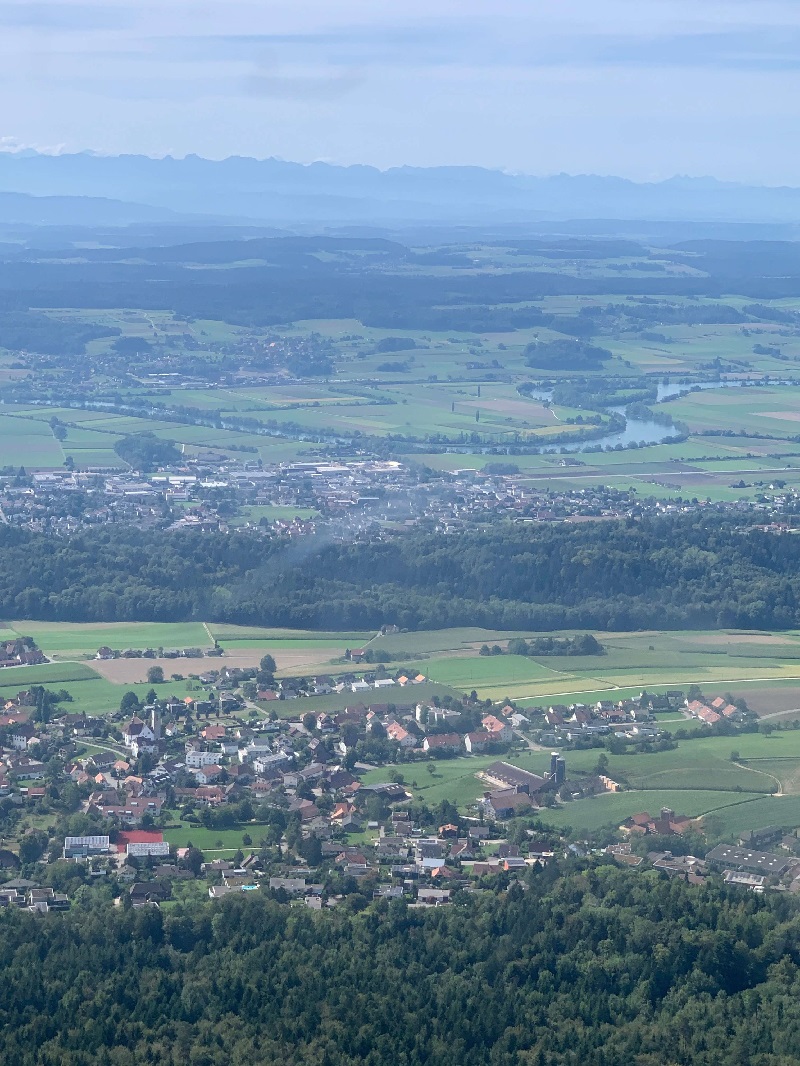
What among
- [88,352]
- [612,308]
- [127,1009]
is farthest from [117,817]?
[612,308]

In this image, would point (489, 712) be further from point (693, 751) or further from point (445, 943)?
point (445, 943)

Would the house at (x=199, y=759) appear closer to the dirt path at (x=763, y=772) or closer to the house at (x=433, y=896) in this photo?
the house at (x=433, y=896)

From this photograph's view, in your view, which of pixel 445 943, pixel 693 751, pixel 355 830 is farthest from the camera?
pixel 693 751

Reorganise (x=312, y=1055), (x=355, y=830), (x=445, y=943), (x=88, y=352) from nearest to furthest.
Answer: (x=312, y=1055) < (x=445, y=943) < (x=355, y=830) < (x=88, y=352)

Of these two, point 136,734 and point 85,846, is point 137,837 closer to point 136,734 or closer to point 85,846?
point 85,846

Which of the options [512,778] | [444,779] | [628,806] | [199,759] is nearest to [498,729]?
[444,779]

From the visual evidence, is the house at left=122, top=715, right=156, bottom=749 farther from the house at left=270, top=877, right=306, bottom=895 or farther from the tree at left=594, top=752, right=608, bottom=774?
the tree at left=594, top=752, right=608, bottom=774

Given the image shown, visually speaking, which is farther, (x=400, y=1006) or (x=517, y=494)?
(x=517, y=494)
